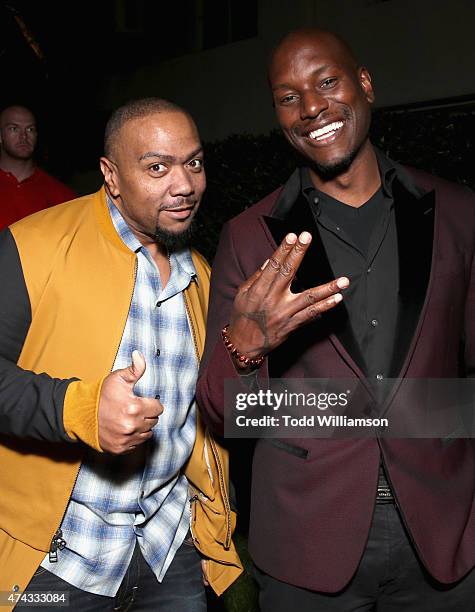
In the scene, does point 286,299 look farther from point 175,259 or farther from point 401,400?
point 175,259

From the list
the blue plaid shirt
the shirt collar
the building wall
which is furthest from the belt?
the building wall

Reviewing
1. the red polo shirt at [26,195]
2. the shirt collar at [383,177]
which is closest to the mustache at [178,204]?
the shirt collar at [383,177]

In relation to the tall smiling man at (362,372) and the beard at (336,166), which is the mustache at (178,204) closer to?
the tall smiling man at (362,372)

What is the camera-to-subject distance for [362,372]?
218 cm

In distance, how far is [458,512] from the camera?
223 cm

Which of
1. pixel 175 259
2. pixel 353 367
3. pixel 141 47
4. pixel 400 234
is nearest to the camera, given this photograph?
pixel 353 367

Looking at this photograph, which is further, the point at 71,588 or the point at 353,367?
the point at 71,588

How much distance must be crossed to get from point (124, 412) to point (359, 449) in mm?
715

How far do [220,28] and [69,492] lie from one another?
9322 mm

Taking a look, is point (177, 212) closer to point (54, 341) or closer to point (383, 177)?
point (54, 341)

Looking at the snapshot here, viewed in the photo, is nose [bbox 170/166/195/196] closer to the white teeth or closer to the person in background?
the white teeth

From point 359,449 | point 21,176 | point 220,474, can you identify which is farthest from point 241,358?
point 21,176

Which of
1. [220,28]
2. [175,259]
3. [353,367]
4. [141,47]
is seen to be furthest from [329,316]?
[141,47]

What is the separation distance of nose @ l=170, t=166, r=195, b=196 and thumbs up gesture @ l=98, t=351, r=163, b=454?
0.67m
